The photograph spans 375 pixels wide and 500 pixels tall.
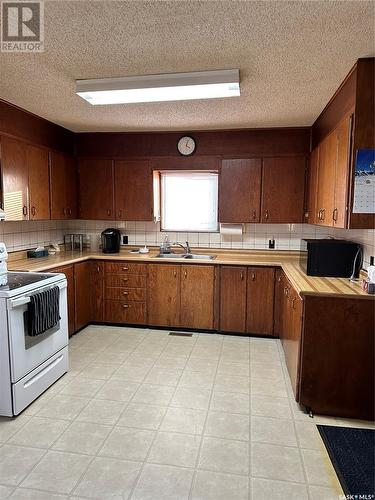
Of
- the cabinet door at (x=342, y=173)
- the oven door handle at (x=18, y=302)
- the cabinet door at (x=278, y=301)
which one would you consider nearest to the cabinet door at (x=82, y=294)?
the oven door handle at (x=18, y=302)

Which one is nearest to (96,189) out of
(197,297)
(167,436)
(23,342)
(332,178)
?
(197,297)

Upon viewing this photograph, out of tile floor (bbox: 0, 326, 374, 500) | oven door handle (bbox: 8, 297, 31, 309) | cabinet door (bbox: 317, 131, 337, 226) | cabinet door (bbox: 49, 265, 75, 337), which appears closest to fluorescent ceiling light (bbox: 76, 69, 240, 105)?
cabinet door (bbox: 317, 131, 337, 226)

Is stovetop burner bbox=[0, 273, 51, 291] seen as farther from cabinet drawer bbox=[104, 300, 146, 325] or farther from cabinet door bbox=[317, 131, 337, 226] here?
cabinet door bbox=[317, 131, 337, 226]

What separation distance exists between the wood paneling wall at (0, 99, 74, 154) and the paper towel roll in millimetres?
2231

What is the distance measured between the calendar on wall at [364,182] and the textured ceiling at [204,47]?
0.62m

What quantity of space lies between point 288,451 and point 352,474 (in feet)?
1.16

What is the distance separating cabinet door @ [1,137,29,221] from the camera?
319cm

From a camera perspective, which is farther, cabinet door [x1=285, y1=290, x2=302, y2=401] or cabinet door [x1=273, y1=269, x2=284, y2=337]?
cabinet door [x1=273, y1=269, x2=284, y2=337]

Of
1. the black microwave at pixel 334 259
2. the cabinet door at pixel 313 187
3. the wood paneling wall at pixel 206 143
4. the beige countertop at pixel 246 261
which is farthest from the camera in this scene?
the wood paneling wall at pixel 206 143

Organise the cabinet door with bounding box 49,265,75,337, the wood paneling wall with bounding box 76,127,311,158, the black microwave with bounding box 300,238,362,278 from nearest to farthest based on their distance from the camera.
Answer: the black microwave with bounding box 300,238,362,278 < the cabinet door with bounding box 49,265,75,337 < the wood paneling wall with bounding box 76,127,311,158

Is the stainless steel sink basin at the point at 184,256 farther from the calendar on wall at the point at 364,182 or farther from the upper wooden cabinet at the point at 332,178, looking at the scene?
the calendar on wall at the point at 364,182

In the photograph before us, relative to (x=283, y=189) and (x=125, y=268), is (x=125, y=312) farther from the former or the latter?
Result: (x=283, y=189)

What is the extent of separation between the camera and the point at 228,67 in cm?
229

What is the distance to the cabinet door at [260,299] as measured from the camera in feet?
12.6
